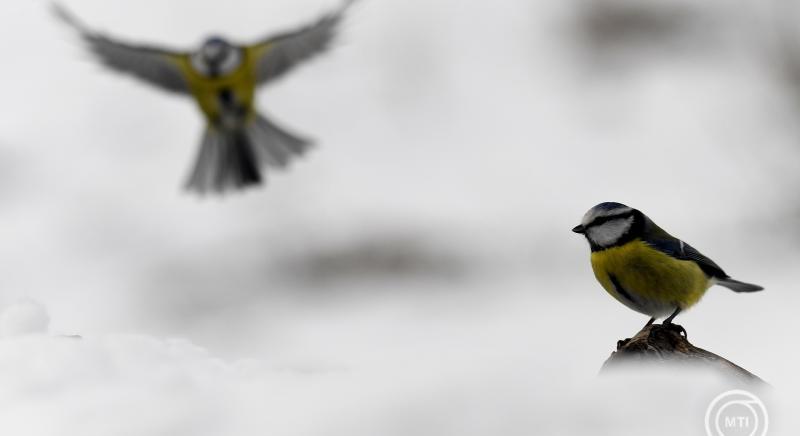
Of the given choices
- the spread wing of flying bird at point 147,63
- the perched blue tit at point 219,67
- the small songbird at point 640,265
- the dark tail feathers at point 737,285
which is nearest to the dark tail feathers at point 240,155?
the perched blue tit at point 219,67

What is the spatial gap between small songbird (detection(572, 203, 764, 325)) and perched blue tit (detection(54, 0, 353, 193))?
1253 millimetres

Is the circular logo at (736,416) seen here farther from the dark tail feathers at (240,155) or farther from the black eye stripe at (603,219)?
the dark tail feathers at (240,155)

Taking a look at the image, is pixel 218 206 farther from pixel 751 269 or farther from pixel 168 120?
pixel 751 269

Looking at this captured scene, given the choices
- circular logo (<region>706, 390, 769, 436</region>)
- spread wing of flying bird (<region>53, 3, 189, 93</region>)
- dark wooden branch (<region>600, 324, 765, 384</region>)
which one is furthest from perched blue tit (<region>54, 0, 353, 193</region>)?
circular logo (<region>706, 390, 769, 436</region>)

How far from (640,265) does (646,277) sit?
3cm

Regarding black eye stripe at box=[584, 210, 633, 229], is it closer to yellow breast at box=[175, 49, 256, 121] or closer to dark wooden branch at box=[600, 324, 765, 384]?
dark wooden branch at box=[600, 324, 765, 384]

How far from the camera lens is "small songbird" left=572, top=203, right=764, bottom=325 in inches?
115

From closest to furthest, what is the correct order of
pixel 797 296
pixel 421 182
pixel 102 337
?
pixel 102 337 → pixel 797 296 → pixel 421 182

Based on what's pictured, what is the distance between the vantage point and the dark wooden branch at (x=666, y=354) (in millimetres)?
2250

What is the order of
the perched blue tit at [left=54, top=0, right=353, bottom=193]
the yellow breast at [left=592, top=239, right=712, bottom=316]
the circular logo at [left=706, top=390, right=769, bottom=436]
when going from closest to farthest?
the circular logo at [left=706, top=390, right=769, bottom=436] < the yellow breast at [left=592, top=239, right=712, bottom=316] < the perched blue tit at [left=54, top=0, right=353, bottom=193]

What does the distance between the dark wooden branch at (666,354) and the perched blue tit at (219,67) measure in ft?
5.69

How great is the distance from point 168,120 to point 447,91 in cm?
192

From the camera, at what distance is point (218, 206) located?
7.16 metres

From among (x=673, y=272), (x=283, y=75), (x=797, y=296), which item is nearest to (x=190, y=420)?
(x=673, y=272)
